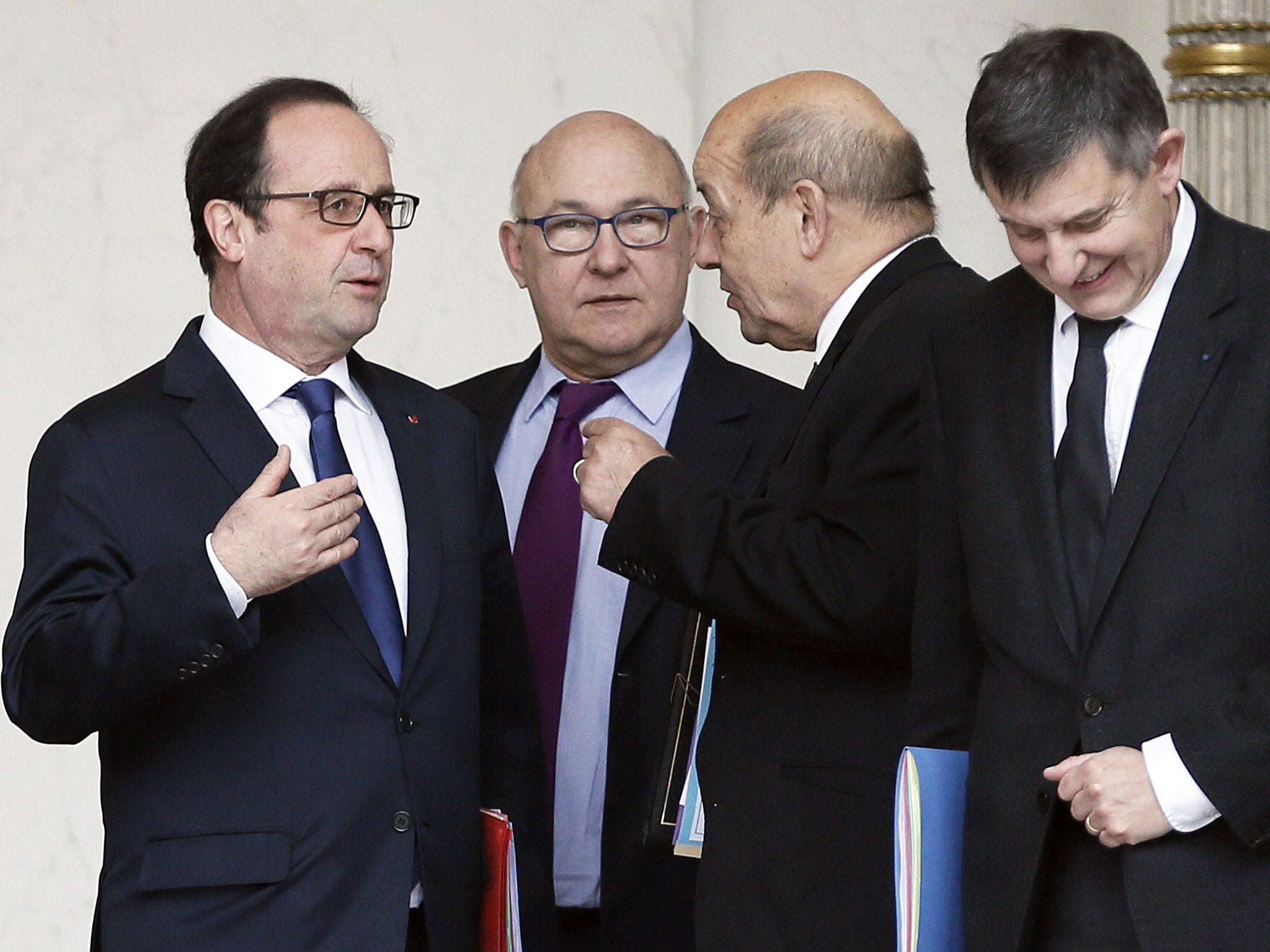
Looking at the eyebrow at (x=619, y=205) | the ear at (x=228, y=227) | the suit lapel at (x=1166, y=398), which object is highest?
the eyebrow at (x=619, y=205)

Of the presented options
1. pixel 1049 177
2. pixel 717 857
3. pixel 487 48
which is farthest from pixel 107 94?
pixel 1049 177

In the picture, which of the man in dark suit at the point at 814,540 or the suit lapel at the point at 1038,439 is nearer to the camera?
the suit lapel at the point at 1038,439

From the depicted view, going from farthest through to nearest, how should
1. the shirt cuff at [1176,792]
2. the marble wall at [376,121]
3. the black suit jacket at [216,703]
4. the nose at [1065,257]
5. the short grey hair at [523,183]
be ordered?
the marble wall at [376,121] → the short grey hair at [523,183] → the black suit jacket at [216,703] → the nose at [1065,257] → the shirt cuff at [1176,792]

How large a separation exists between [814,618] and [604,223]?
1.13m

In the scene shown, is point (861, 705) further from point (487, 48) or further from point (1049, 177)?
point (487, 48)

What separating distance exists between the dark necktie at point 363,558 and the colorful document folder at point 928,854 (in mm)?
741

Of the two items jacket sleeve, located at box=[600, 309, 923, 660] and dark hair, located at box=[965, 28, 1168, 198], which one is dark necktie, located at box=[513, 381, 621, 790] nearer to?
jacket sleeve, located at box=[600, 309, 923, 660]

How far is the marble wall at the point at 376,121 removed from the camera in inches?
165

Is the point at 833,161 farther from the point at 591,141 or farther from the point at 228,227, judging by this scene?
the point at 228,227

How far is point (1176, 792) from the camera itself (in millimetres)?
1850

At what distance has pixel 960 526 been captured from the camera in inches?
85.4

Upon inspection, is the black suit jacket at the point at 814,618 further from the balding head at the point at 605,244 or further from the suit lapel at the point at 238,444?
the balding head at the point at 605,244

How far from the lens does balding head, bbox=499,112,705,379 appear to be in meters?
3.23

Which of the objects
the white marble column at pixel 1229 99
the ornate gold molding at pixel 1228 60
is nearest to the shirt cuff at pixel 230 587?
the white marble column at pixel 1229 99
